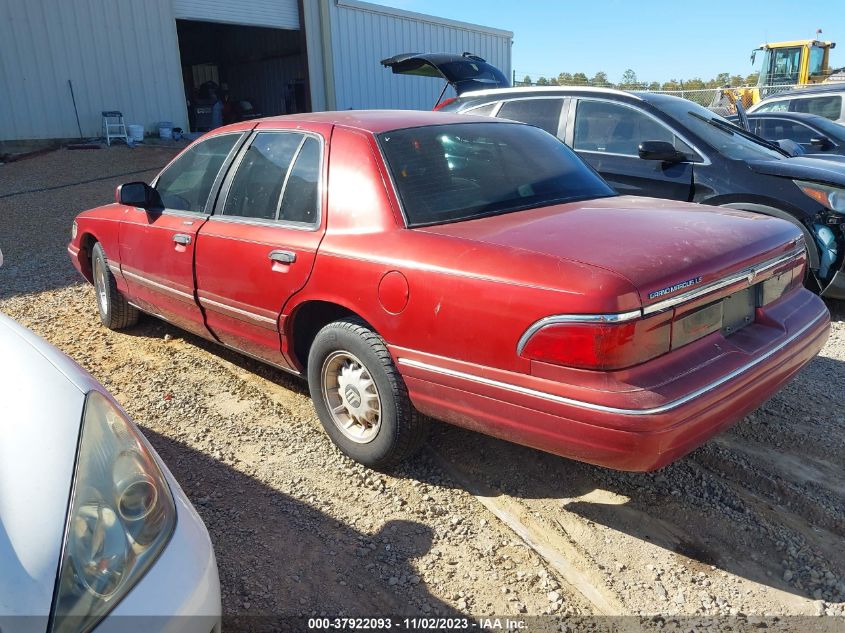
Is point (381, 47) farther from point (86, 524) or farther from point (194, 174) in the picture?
point (86, 524)

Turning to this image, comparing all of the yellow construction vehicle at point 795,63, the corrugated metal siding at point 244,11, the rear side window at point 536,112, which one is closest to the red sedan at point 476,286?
the rear side window at point 536,112

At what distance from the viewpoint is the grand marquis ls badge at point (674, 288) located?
227 cm

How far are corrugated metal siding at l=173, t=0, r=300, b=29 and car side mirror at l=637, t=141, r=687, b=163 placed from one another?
574 inches

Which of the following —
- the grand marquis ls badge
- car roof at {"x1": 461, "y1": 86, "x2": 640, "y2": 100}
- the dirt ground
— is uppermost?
car roof at {"x1": 461, "y1": 86, "x2": 640, "y2": 100}

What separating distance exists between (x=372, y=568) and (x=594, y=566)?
0.85 metres

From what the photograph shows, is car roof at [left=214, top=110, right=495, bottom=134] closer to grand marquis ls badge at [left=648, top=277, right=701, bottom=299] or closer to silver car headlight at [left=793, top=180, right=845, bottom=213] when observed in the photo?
grand marquis ls badge at [left=648, top=277, right=701, bottom=299]

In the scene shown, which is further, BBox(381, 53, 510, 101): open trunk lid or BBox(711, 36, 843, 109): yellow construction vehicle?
BBox(711, 36, 843, 109): yellow construction vehicle

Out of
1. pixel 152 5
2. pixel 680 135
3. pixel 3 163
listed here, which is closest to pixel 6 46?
pixel 3 163

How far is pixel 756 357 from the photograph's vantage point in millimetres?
2623

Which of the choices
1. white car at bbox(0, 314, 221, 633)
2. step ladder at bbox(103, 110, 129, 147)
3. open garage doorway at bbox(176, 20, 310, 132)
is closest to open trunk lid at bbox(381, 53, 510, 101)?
white car at bbox(0, 314, 221, 633)

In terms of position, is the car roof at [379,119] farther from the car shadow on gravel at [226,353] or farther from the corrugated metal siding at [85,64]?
the corrugated metal siding at [85,64]

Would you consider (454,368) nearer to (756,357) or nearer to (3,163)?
(756,357)

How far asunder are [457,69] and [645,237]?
6652mm

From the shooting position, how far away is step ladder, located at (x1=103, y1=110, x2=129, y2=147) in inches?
593
